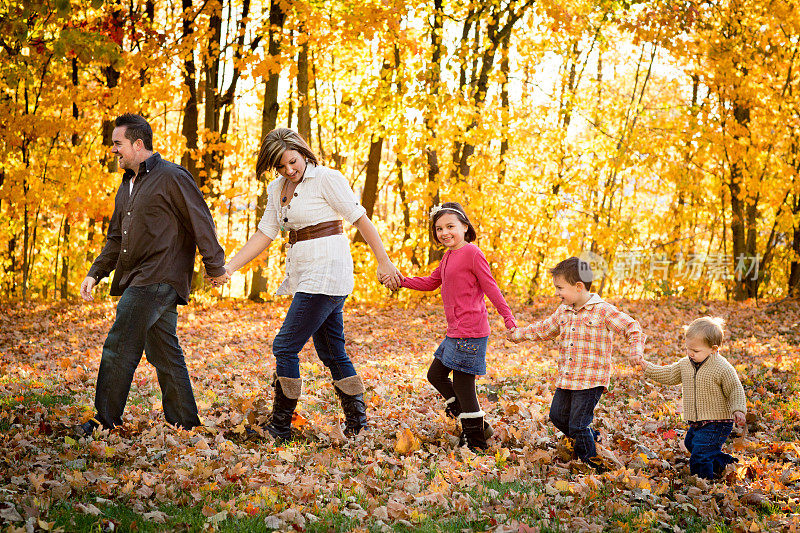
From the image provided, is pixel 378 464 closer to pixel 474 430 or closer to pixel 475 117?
pixel 474 430

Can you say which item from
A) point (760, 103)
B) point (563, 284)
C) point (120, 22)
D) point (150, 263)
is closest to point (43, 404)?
point (150, 263)

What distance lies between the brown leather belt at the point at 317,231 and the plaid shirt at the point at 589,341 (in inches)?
60.8

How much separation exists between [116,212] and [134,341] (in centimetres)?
104

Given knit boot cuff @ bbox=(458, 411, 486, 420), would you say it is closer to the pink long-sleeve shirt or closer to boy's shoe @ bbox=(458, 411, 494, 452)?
boy's shoe @ bbox=(458, 411, 494, 452)

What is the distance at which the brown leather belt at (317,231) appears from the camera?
17.1ft

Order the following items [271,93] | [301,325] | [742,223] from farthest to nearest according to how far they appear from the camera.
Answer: [742,223], [271,93], [301,325]

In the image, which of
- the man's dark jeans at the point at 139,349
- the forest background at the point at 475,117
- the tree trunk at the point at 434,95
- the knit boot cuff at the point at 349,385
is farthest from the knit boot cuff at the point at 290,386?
the tree trunk at the point at 434,95

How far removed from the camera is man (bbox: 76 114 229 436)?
16.6 feet

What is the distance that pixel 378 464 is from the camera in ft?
16.1

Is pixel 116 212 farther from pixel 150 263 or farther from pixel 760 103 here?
pixel 760 103

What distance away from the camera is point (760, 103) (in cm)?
1553

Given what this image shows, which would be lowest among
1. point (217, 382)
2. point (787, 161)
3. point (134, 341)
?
point (217, 382)

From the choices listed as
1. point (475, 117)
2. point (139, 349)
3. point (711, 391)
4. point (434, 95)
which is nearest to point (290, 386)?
point (139, 349)

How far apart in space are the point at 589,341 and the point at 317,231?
213 cm
